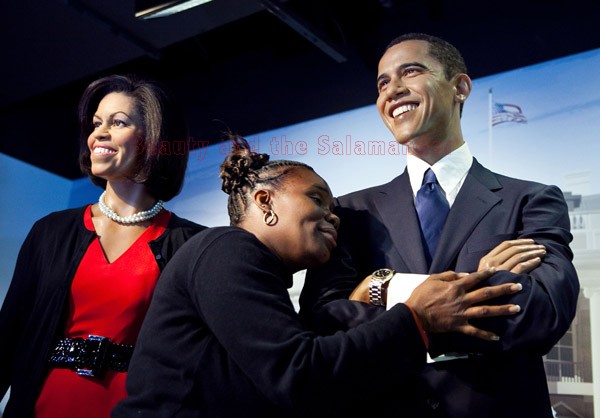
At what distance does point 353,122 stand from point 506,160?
106 cm

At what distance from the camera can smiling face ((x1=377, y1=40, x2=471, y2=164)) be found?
2061mm

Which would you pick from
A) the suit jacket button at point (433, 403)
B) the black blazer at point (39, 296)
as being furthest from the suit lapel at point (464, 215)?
the black blazer at point (39, 296)

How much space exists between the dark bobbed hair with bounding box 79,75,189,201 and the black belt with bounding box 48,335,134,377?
0.65 m

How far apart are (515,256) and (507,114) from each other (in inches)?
83.4

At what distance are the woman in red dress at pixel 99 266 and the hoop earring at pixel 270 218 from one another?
70cm

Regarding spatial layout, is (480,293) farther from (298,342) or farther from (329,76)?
(329,76)

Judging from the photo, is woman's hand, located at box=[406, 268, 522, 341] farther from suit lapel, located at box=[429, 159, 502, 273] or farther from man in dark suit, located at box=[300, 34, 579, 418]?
suit lapel, located at box=[429, 159, 502, 273]

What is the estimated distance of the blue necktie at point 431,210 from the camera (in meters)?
1.85

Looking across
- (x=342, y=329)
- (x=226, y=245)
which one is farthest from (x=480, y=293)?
(x=226, y=245)

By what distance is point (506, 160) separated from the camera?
11.6 ft

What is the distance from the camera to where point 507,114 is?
3.58 m

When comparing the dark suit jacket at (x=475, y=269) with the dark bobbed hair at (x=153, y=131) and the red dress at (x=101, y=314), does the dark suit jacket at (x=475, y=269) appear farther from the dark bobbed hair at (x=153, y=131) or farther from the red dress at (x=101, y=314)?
the dark bobbed hair at (x=153, y=131)

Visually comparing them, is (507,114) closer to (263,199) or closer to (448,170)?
(448,170)

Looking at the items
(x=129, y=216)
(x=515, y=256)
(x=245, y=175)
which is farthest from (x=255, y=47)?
(x=515, y=256)
